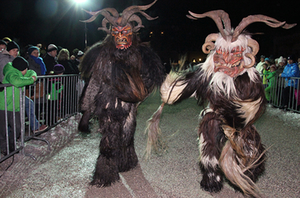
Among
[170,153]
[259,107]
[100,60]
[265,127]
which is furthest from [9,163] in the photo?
[265,127]

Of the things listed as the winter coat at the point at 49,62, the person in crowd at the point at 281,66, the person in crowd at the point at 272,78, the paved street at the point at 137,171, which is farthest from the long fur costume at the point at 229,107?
the person in crowd at the point at 281,66

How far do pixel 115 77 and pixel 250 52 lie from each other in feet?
5.52

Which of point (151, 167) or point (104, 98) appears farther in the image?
point (151, 167)

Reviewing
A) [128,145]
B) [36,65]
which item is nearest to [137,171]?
[128,145]

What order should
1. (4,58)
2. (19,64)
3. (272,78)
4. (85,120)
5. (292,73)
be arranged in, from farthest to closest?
(272,78) < (292,73) < (4,58) < (19,64) < (85,120)

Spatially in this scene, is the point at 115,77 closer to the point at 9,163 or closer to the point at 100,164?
the point at 100,164

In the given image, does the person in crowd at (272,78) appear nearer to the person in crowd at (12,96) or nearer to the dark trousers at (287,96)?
the dark trousers at (287,96)

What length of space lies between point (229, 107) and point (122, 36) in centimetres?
159

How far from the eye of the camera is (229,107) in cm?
279

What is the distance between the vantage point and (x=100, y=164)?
315 centimetres

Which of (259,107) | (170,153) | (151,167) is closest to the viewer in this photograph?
(259,107)

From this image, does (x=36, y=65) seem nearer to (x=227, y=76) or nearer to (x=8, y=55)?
A: (x=8, y=55)

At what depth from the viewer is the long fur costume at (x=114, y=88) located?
2.98 metres

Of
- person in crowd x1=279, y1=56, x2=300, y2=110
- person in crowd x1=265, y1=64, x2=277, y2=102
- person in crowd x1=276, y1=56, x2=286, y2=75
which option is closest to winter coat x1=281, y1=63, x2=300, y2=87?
person in crowd x1=279, y1=56, x2=300, y2=110
